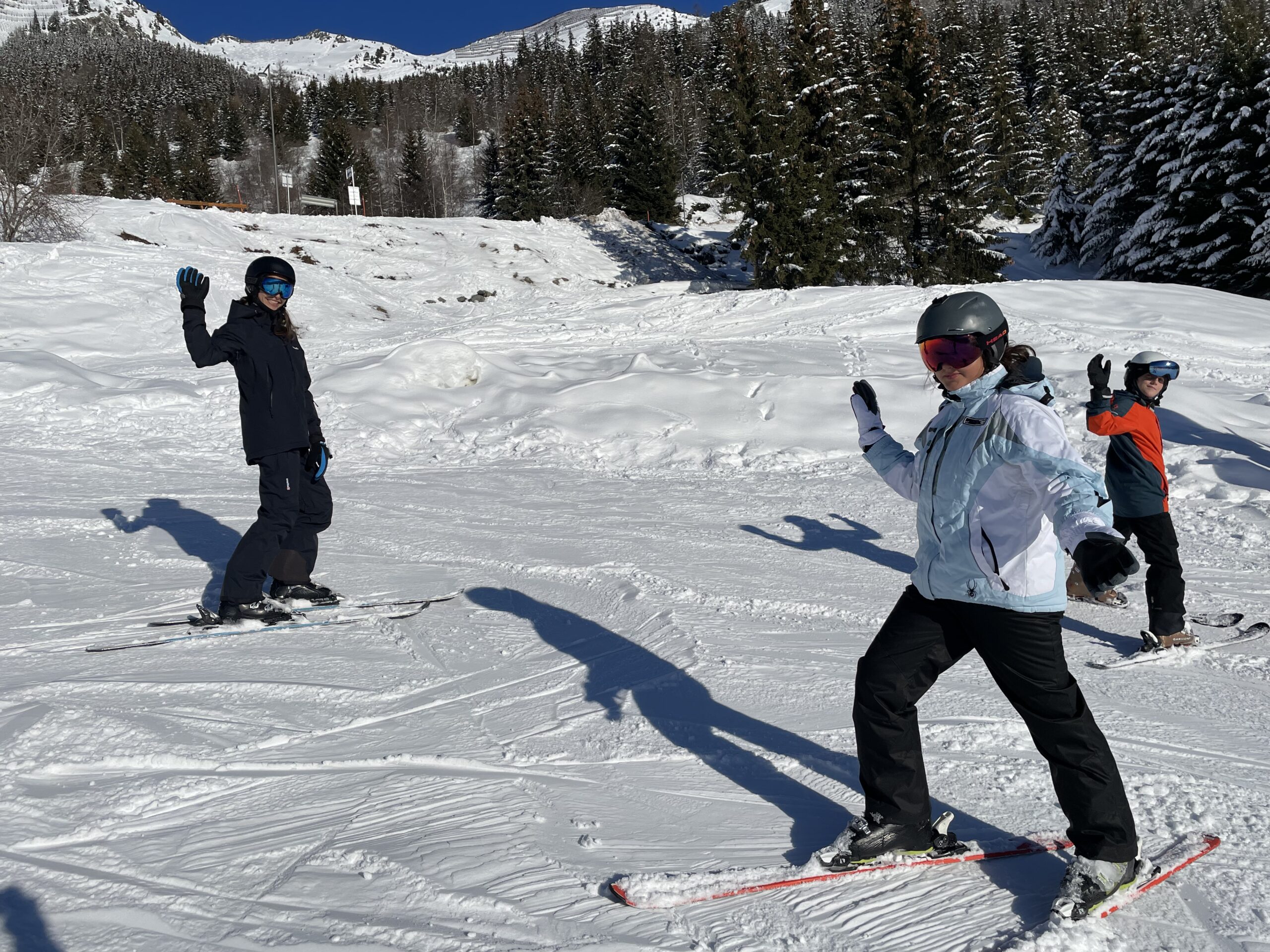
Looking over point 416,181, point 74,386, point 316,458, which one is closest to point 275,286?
point 316,458

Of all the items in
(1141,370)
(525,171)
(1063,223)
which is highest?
(525,171)

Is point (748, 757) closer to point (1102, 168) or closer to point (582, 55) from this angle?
point (1102, 168)

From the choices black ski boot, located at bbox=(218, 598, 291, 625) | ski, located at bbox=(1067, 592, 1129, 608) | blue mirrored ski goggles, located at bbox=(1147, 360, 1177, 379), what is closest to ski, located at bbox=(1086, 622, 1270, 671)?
ski, located at bbox=(1067, 592, 1129, 608)

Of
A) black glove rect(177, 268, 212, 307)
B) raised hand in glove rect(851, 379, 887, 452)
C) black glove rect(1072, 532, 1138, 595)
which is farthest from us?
black glove rect(177, 268, 212, 307)

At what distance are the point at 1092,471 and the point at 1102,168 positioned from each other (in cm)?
3490

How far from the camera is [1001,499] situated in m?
2.21

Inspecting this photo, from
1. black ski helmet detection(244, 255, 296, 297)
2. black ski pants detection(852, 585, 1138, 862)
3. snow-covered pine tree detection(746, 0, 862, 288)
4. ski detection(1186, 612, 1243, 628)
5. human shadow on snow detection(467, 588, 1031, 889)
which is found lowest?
human shadow on snow detection(467, 588, 1031, 889)

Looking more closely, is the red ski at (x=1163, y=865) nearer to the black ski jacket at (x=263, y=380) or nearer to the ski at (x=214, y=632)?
the ski at (x=214, y=632)

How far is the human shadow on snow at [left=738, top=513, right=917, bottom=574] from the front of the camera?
596cm

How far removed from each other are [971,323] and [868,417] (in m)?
0.54

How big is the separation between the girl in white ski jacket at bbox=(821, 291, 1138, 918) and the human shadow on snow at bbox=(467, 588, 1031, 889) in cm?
40

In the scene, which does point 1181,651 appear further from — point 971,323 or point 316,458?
point 316,458

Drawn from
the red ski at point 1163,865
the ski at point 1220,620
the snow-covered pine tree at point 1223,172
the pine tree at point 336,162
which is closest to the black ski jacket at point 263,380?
the red ski at point 1163,865

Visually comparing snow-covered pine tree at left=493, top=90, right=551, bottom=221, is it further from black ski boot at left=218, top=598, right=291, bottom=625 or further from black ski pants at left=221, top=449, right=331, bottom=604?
black ski boot at left=218, top=598, right=291, bottom=625
